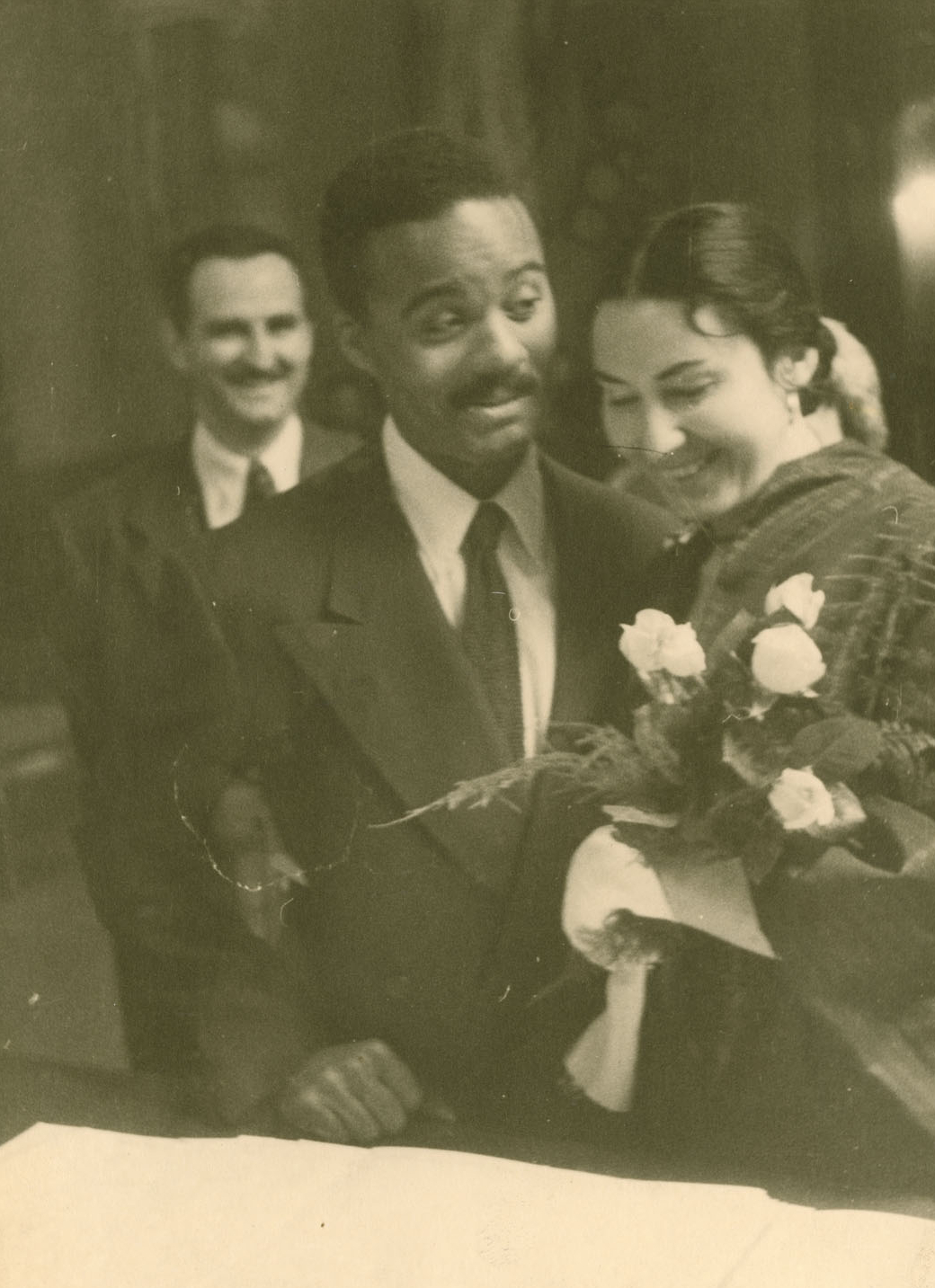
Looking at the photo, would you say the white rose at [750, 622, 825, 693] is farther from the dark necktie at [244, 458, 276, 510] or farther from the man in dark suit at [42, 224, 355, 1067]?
the dark necktie at [244, 458, 276, 510]

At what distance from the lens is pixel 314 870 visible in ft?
9.20

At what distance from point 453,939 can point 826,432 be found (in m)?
1.12

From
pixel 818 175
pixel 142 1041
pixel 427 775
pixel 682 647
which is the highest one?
pixel 818 175

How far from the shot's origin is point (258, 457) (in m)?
2.79

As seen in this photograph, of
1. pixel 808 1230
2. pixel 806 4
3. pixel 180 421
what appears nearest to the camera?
pixel 806 4

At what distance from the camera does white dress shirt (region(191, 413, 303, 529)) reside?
2777mm

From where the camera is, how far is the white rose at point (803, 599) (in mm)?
2492

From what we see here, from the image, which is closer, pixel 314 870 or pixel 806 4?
pixel 806 4

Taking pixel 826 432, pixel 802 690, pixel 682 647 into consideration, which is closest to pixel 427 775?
pixel 682 647

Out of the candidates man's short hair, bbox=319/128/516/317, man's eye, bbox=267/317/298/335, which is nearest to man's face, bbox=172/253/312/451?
man's eye, bbox=267/317/298/335

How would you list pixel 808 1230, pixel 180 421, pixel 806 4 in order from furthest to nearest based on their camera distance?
pixel 180 421, pixel 808 1230, pixel 806 4

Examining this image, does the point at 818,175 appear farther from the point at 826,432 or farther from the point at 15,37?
the point at 15,37

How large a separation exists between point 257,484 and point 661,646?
2.70ft

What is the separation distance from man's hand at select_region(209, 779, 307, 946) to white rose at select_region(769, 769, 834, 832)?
35.8 inches
